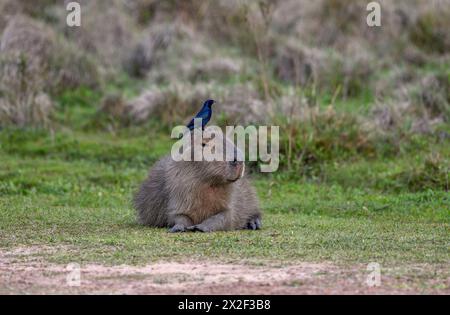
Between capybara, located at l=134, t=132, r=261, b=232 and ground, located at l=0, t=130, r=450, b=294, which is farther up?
capybara, located at l=134, t=132, r=261, b=232

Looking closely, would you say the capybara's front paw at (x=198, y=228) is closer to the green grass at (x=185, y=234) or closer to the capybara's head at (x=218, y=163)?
the green grass at (x=185, y=234)

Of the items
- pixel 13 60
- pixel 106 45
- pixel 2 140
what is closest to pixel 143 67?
pixel 106 45

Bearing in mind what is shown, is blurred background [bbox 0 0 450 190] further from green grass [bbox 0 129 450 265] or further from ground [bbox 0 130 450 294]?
ground [bbox 0 130 450 294]

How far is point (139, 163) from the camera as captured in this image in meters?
15.8

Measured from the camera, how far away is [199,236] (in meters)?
9.56

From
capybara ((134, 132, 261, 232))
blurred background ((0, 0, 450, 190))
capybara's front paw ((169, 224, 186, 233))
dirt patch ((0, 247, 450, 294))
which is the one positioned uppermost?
blurred background ((0, 0, 450, 190))

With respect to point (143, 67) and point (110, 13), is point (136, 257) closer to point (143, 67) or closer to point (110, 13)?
point (143, 67)

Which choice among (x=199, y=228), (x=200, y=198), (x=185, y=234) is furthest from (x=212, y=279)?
(x=200, y=198)

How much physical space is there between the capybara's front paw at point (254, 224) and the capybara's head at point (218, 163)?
759 mm

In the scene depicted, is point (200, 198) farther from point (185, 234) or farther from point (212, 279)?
point (212, 279)

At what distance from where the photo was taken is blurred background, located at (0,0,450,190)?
51.2 feet

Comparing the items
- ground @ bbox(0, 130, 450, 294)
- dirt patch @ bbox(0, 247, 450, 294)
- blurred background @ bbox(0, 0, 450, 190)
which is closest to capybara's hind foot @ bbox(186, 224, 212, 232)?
ground @ bbox(0, 130, 450, 294)

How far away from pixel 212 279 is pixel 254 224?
335 cm

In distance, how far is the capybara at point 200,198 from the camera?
10.0 metres
